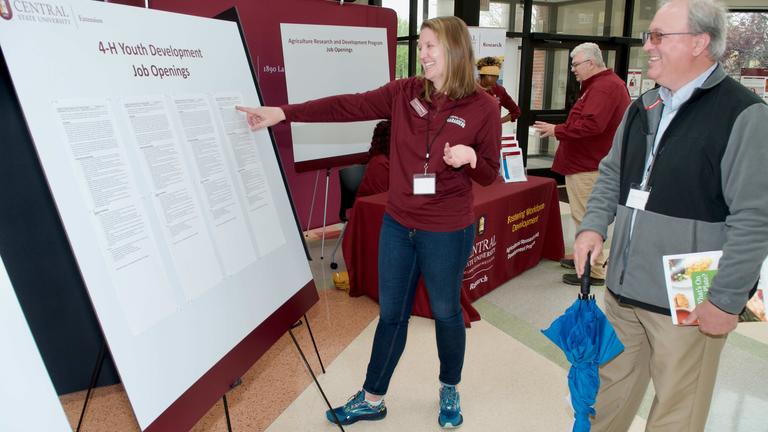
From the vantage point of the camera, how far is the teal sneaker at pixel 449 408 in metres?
2.04

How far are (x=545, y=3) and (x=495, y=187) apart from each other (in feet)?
13.4

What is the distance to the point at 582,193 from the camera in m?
3.49

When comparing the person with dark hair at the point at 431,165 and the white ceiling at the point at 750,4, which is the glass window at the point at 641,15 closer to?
the white ceiling at the point at 750,4

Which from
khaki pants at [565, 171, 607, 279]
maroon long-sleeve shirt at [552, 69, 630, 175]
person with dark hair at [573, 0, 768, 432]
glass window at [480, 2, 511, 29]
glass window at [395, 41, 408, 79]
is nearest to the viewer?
person with dark hair at [573, 0, 768, 432]

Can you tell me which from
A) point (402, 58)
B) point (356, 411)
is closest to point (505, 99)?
point (402, 58)

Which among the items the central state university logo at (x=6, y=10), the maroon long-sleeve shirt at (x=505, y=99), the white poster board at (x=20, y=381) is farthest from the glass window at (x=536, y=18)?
the white poster board at (x=20, y=381)

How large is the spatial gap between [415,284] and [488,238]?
4.67ft

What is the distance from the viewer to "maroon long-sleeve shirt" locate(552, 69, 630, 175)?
3.23 meters

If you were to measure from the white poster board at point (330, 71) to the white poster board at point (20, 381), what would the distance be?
3037mm

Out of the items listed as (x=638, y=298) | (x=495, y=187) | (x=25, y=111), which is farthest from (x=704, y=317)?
(x=495, y=187)

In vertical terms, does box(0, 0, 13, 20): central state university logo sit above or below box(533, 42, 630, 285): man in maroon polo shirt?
above

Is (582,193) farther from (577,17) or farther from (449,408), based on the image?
(577,17)

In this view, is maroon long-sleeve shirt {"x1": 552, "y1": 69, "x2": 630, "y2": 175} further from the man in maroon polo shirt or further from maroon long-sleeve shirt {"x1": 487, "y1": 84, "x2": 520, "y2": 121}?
maroon long-sleeve shirt {"x1": 487, "y1": 84, "x2": 520, "y2": 121}

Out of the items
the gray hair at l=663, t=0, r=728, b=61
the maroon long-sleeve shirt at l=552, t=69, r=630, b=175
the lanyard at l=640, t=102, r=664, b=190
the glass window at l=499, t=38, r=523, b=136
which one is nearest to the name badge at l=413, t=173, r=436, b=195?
the lanyard at l=640, t=102, r=664, b=190
